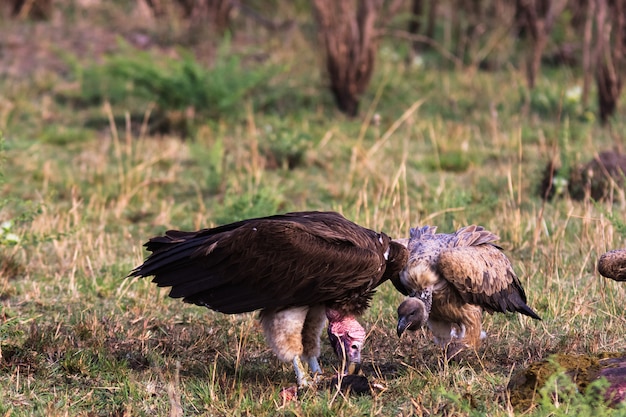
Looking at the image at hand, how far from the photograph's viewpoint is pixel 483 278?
4.64m

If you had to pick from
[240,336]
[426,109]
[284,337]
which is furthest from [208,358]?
A: [426,109]

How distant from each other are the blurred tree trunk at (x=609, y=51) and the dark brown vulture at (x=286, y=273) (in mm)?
5718

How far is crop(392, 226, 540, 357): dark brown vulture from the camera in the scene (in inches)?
180

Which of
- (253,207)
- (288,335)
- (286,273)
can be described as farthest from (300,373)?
(253,207)

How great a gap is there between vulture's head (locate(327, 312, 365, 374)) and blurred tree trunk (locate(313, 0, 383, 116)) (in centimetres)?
564

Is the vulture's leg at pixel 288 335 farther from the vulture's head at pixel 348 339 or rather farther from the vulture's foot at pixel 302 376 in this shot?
the vulture's head at pixel 348 339

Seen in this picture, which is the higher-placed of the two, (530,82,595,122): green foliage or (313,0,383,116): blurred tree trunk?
(313,0,383,116): blurred tree trunk

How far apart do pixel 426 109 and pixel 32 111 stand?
13.1ft

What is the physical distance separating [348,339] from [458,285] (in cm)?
62

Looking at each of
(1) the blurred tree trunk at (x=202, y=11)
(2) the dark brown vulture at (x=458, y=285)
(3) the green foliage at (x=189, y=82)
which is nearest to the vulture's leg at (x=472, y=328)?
(2) the dark brown vulture at (x=458, y=285)

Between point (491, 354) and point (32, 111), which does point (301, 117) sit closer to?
point (32, 111)

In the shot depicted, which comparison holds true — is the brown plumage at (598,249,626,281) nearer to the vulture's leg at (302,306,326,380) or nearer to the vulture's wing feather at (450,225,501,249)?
the vulture's wing feather at (450,225,501,249)


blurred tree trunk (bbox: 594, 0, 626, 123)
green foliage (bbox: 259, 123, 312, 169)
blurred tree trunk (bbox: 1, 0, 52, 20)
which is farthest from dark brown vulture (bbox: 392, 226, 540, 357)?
blurred tree trunk (bbox: 1, 0, 52, 20)

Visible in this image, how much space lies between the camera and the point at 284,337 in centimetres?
428
